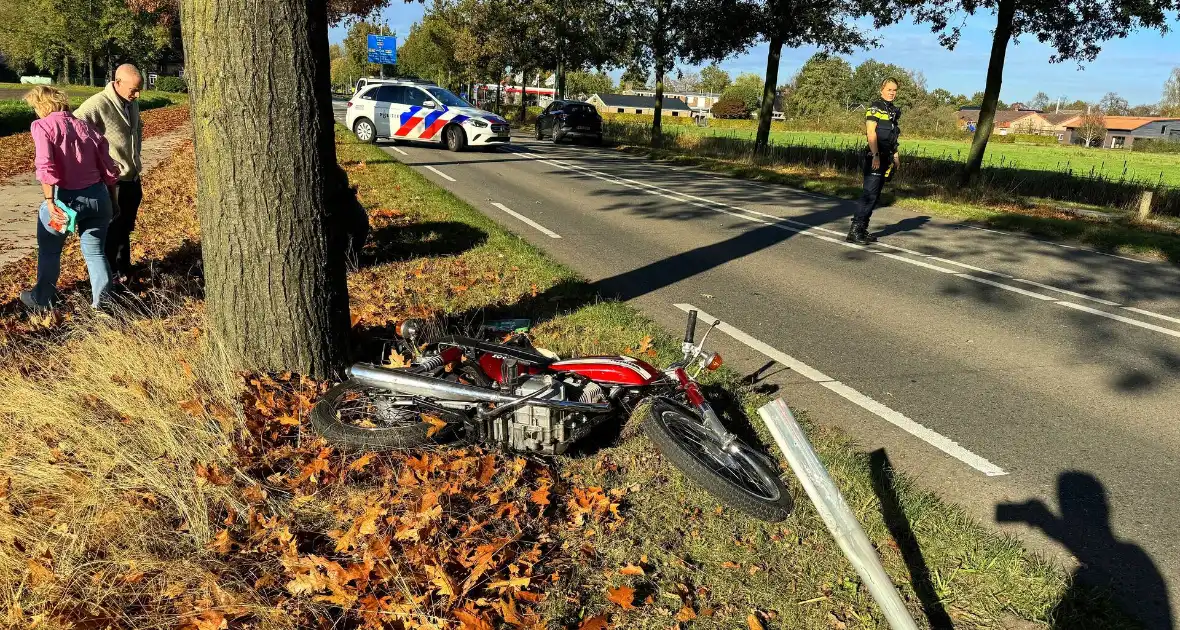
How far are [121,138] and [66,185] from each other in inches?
35.1

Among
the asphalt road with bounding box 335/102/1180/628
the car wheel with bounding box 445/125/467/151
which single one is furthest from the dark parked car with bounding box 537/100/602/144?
the asphalt road with bounding box 335/102/1180/628

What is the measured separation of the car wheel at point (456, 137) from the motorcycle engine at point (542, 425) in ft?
63.7

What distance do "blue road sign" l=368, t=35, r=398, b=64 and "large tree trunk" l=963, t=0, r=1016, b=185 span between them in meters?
48.1

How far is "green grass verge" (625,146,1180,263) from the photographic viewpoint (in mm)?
10102

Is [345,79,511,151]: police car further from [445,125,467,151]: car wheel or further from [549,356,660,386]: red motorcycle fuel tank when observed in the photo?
[549,356,660,386]: red motorcycle fuel tank

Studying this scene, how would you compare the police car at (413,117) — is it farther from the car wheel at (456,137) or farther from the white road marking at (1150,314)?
the white road marking at (1150,314)

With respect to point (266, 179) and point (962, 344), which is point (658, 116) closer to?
point (962, 344)

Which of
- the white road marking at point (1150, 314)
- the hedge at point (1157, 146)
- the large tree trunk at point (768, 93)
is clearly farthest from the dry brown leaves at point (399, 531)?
the hedge at point (1157, 146)

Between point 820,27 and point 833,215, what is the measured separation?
42.0ft

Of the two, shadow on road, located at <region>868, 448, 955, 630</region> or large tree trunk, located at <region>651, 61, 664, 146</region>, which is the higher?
large tree trunk, located at <region>651, 61, 664, 146</region>

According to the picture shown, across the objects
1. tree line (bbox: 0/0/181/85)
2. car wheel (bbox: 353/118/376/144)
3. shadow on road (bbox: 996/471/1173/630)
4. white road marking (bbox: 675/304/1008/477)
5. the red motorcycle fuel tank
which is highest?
tree line (bbox: 0/0/181/85)

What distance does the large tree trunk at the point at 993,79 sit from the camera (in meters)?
16.1

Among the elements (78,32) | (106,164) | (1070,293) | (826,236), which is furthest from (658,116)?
(78,32)

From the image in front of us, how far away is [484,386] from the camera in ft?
11.4
